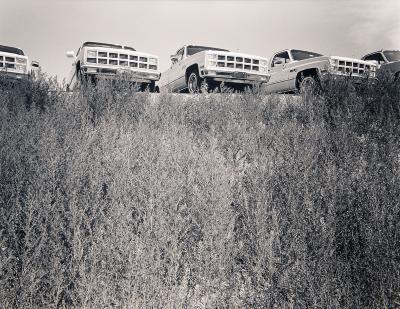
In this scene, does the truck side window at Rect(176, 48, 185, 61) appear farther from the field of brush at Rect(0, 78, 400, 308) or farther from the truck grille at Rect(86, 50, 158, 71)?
the field of brush at Rect(0, 78, 400, 308)

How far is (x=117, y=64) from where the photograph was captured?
9.15 meters

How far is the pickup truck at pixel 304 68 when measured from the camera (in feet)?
29.9

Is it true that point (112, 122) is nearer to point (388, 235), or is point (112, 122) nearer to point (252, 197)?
point (252, 197)

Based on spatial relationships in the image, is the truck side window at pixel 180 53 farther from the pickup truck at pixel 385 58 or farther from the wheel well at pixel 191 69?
the pickup truck at pixel 385 58

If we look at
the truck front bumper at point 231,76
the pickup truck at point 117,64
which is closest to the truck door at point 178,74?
the pickup truck at point 117,64

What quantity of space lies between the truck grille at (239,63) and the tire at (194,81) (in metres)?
0.84

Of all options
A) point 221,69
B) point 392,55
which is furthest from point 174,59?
point 392,55

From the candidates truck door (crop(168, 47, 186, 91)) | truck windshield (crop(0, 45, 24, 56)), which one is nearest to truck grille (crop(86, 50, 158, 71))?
truck door (crop(168, 47, 186, 91))

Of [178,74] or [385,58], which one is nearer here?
[178,74]

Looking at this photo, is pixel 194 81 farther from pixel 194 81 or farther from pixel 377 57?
pixel 377 57

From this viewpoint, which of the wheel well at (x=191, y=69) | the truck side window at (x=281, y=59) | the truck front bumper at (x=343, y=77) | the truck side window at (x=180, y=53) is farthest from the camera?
the truck side window at (x=281, y=59)

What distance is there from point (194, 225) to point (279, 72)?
29.7 ft

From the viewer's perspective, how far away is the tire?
974cm

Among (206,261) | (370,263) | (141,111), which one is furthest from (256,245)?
(141,111)
